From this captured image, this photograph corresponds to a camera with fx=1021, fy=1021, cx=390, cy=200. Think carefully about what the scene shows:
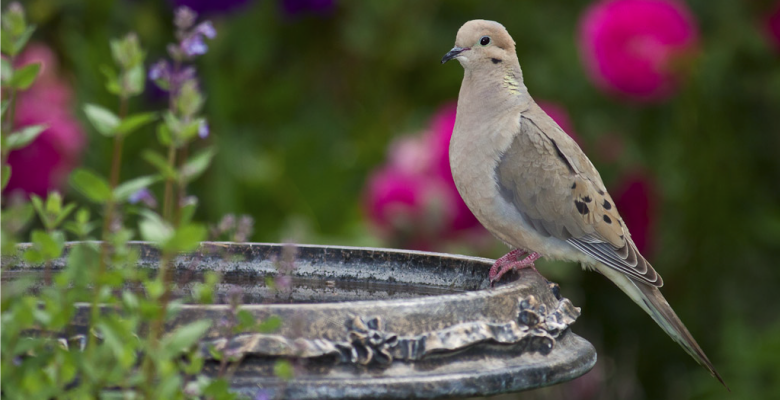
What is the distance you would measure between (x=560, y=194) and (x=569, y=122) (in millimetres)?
1330

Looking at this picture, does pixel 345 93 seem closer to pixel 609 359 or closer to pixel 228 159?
pixel 228 159

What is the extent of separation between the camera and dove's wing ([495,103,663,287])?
7.36 feet

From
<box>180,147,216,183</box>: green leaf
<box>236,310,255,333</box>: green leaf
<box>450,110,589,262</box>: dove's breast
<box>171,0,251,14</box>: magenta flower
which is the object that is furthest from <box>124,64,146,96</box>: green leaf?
<box>171,0,251,14</box>: magenta flower

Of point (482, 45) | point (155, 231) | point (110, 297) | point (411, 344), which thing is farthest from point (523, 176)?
point (155, 231)

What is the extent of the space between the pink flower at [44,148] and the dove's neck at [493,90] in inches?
55.5

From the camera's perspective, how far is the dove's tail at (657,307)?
2092 mm

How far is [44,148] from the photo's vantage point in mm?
3199

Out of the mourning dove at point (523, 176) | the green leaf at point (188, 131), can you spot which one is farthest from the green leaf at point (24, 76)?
the mourning dove at point (523, 176)

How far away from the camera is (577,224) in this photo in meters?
2.30

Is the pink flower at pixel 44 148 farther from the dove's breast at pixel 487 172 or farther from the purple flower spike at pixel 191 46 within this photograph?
the purple flower spike at pixel 191 46

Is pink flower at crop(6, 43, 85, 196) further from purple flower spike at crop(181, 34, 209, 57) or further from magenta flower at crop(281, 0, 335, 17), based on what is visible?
purple flower spike at crop(181, 34, 209, 57)

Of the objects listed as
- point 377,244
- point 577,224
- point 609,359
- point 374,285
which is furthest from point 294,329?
point 609,359

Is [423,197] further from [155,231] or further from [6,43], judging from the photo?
[155,231]

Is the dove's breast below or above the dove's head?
below
